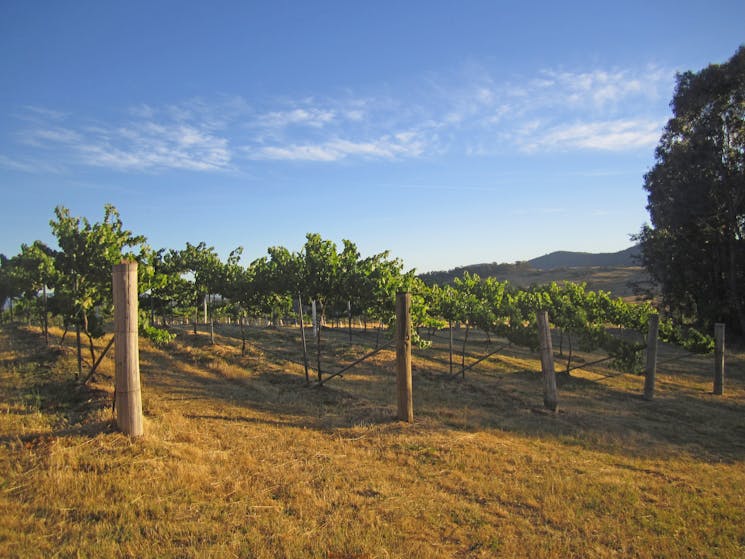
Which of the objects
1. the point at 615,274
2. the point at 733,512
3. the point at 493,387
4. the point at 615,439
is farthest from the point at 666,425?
the point at 615,274

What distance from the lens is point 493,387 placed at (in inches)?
792

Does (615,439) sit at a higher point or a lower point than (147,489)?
lower

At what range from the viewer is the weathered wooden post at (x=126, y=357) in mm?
7270

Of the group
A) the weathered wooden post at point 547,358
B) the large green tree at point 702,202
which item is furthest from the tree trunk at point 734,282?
the weathered wooden post at point 547,358

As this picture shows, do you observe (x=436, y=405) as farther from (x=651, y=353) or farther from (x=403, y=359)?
(x=651, y=353)

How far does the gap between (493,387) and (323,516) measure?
15.7 meters

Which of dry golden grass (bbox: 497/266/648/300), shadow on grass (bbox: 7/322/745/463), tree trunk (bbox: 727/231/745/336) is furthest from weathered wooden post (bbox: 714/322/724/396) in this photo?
dry golden grass (bbox: 497/266/648/300)

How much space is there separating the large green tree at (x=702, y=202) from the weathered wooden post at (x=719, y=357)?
1472 centimetres

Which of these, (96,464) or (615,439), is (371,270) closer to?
(615,439)

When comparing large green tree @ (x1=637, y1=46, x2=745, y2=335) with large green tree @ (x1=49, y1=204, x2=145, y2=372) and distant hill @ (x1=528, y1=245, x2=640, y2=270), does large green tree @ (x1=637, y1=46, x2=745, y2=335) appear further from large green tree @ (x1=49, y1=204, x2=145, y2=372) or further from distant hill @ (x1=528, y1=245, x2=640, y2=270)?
distant hill @ (x1=528, y1=245, x2=640, y2=270)

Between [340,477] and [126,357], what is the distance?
4058mm

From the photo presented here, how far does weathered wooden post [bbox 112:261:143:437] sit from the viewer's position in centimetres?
727

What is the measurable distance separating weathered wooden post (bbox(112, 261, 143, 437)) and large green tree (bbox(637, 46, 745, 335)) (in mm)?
37642

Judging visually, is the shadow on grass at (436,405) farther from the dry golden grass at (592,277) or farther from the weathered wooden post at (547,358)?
the dry golden grass at (592,277)
